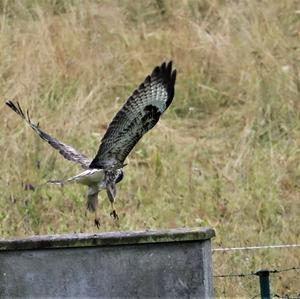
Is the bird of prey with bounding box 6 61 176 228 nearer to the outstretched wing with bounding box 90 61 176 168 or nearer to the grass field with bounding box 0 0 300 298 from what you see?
the outstretched wing with bounding box 90 61 176 168

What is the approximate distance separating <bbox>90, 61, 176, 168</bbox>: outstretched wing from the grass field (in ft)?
3.64

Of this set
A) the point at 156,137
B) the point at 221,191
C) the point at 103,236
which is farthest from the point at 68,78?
the point at 103,236

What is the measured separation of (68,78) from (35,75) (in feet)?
1.04

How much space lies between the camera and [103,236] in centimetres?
503

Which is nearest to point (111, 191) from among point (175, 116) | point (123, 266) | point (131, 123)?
point (131, 123)

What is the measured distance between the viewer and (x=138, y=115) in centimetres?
680

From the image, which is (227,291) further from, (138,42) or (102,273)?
(138,42)

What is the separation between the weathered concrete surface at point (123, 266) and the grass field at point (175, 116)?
7.32 feet

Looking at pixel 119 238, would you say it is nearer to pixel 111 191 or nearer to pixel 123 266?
pixel 123 266

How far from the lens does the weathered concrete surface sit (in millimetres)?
4996

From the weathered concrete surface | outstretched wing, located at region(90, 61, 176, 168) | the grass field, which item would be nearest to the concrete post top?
the weathered concrete surface

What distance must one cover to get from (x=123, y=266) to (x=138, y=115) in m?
1.93

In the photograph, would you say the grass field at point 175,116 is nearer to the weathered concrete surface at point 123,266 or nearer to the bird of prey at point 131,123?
the bird of prey at point 131,123

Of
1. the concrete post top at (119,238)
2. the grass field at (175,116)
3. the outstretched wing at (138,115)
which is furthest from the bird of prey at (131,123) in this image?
the concrete post top at (119,238)
